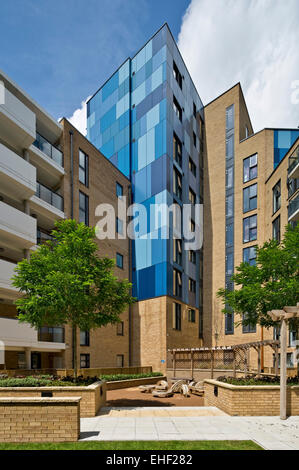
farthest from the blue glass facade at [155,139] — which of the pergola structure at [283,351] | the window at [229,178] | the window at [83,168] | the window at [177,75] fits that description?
the pergola structure at [283,351]

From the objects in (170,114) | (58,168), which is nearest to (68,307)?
(58,168)

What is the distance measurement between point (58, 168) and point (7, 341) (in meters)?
13.6

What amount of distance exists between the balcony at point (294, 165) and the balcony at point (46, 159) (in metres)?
19.0

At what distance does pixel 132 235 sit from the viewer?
36.9 m

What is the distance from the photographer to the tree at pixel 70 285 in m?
14.2

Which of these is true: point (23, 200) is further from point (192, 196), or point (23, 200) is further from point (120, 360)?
point (192, 196)

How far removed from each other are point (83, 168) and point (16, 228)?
10.6m

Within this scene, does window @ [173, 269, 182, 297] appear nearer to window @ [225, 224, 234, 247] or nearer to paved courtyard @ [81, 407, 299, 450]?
window @ [225, 224, 234, 247]

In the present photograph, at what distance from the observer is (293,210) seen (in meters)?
29.2

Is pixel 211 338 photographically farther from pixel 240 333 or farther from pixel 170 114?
pixel 170 114

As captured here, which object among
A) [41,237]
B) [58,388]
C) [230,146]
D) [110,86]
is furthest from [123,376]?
[110,86]

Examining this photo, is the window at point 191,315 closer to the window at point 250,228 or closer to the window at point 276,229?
the window at point 250,228

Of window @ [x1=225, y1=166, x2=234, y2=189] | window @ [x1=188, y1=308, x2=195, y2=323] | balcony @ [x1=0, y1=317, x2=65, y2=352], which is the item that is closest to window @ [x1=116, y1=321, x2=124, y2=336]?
window @ [x1=188, y1=308, x2=195, y2=323]

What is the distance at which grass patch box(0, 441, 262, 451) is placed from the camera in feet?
26.5
